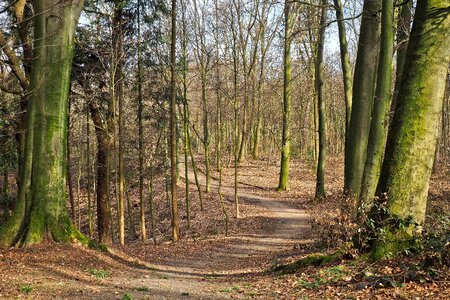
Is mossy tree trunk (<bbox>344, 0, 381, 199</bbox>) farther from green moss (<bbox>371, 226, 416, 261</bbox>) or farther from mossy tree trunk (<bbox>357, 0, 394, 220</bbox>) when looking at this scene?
green moss (<bbox>371, 226, 416, 261</bbox>)

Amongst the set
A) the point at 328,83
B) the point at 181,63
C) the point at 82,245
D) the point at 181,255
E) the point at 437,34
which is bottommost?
the point at 181,255

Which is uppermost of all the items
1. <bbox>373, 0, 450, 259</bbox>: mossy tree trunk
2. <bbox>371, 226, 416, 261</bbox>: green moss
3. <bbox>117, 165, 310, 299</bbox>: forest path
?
<bbox>373, 0, 450, 259</bbox>: mossy tree trunk

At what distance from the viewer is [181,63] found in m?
18.9

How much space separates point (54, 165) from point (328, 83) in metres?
35.3

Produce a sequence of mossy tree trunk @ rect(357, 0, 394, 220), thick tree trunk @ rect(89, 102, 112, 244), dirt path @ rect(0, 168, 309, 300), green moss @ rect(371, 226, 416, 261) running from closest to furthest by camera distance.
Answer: green moss @ rect(371, 226, 416, 261) → dirt path @ rect(0, 168, 309, 300) → mossy tree trunk @ rect(357, 0, 394, 220) → thick tree trunk @ rect(89, 102, 112, 244)

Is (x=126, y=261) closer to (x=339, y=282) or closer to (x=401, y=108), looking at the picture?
(x=339, y=282)

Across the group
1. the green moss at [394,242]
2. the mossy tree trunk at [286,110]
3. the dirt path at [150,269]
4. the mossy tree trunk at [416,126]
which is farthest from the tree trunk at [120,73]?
the mossy tree trunk at [416,126]

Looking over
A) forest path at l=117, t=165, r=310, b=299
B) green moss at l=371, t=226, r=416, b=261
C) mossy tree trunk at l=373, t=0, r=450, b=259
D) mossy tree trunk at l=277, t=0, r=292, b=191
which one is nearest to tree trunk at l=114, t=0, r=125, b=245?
forest path at l=117, t=165, r=310, b=299

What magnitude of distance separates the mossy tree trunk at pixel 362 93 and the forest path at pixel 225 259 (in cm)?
300

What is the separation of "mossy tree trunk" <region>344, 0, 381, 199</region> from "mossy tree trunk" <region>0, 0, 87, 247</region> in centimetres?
689

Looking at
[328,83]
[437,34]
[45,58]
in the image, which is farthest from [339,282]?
[328,83]

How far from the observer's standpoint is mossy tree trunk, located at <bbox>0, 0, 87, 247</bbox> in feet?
28.7

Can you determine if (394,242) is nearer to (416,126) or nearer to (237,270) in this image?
(416,126)

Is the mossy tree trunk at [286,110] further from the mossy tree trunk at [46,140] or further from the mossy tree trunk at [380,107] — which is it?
the mossy tree trunk at [46,140]
